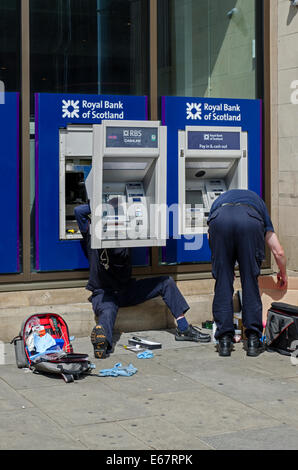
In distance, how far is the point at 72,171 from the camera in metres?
7.64

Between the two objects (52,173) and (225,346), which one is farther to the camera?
(52,173)

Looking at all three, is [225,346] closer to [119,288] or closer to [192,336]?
[192,336]

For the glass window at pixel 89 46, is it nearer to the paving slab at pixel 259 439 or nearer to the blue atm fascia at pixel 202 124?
the blue atm fascia at pixel 202 124

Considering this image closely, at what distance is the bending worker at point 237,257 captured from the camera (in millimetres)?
6723

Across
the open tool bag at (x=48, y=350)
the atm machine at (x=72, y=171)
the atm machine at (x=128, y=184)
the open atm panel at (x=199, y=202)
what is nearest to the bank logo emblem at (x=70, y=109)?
the atm machine at (x=72, y=171)

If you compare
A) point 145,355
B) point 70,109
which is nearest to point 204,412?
point 145,355

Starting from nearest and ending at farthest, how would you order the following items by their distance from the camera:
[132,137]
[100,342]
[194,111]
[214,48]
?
[100,342]
[132,137]
[194,111]
[214,48]

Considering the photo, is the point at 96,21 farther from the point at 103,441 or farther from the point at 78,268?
the point at 103,441

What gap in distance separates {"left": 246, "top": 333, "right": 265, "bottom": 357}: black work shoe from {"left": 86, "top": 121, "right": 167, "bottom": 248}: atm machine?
4.01 ft

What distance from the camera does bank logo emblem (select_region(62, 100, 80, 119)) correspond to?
758 cm

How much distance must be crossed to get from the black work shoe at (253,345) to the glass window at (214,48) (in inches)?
115

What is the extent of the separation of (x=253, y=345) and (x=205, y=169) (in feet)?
6.79

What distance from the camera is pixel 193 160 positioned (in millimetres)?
8031

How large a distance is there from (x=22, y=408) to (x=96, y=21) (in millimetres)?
4347
